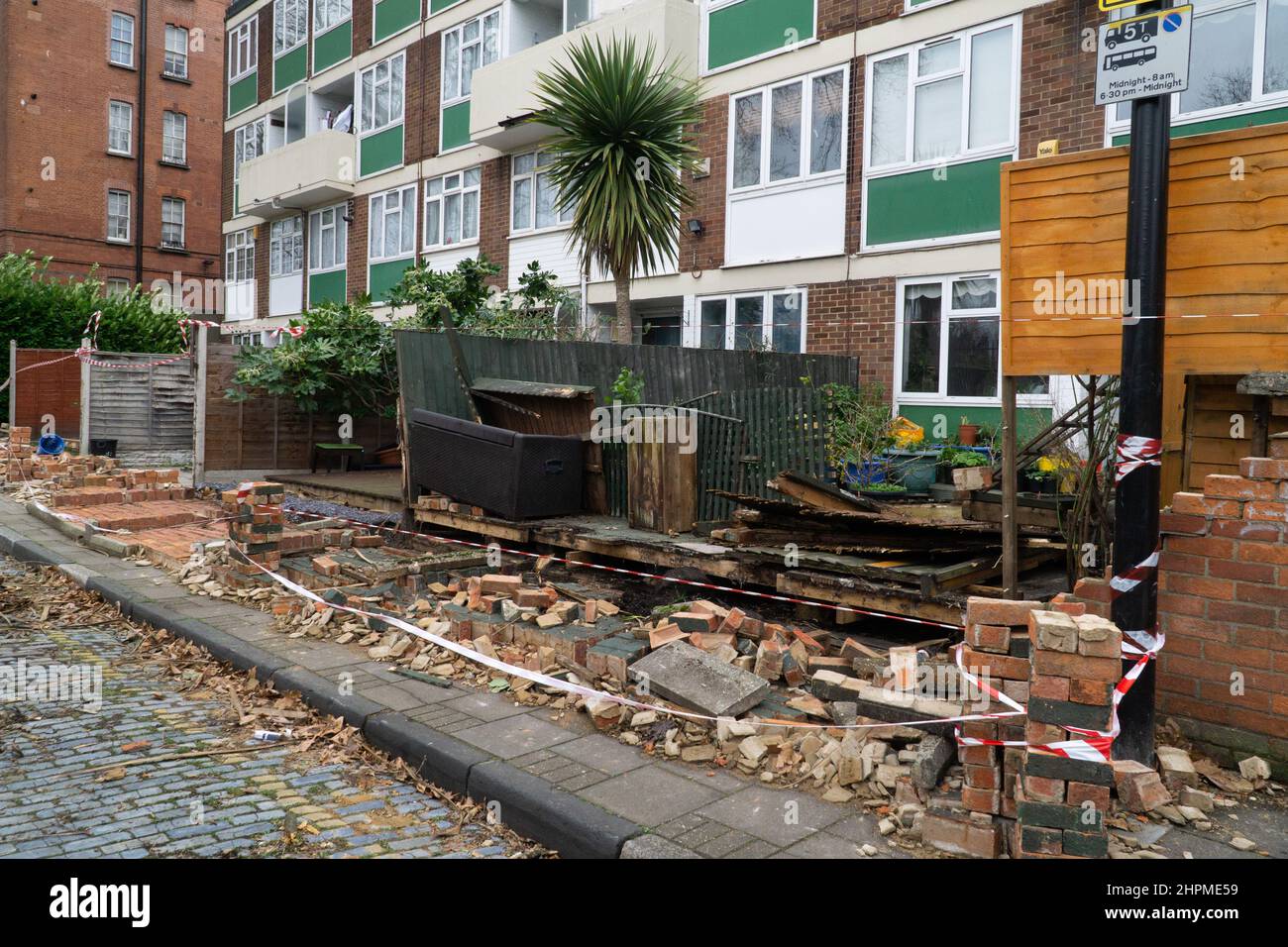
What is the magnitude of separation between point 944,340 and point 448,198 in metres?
13.2

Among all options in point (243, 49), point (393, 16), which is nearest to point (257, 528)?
point (393, 16)

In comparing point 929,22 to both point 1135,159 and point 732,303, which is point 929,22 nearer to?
point 732,303

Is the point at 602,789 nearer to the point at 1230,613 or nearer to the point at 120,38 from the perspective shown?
the point at 1230,613

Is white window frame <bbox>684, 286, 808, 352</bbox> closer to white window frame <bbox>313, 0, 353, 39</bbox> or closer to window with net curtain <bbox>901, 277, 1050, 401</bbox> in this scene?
window with net curtain <bbox>901, 277, 1050, 401</bbox>

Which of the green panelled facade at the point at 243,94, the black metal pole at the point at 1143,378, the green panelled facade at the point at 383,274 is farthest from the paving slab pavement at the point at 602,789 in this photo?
the green panelled facade at the point at 243,94

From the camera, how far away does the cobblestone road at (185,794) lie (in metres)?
3.87

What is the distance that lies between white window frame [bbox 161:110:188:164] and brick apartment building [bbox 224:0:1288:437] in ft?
54.6

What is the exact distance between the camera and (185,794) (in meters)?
4.36

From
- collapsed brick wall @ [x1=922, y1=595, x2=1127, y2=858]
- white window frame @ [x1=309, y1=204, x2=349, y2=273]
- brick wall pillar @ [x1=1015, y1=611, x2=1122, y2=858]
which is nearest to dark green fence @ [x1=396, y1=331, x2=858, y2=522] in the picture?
Answer: collapsed brick wall @ [x1=922, y1=595, x2=1127, y2=858]

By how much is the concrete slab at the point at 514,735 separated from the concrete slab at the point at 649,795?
0.56 metres

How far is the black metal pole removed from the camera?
4156 mm

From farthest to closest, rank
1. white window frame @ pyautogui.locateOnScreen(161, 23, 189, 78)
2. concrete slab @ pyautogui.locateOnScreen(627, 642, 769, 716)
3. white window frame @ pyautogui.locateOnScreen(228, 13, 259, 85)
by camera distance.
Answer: white window frame @ pyautogui.locateOnScreen(161, 23, 189, 78), white window frame @ pyautogui.locateOnScreen(228, 13, 259, 85), concrete slab @ pyautogui.locateOnScreen(627, 642, 769, 716)
